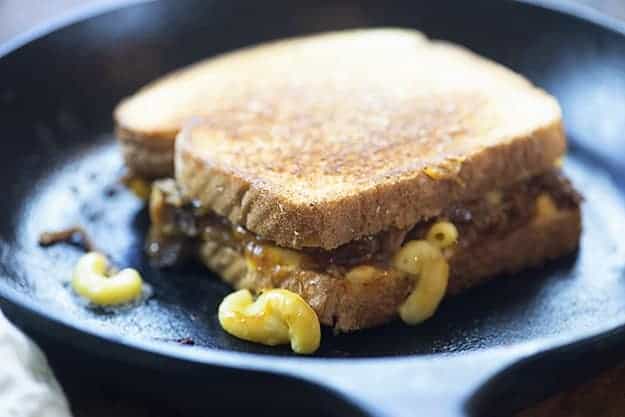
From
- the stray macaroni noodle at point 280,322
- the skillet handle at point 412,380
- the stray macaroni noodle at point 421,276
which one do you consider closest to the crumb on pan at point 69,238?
the stray macaroni noodle at point 280,322

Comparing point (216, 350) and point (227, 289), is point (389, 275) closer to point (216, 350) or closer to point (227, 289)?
point (227, 289)

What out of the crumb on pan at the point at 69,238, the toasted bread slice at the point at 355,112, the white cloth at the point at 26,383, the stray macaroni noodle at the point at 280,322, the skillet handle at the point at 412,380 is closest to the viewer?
the skillet handle at the point at 412,380

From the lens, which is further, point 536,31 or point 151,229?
point 536,31

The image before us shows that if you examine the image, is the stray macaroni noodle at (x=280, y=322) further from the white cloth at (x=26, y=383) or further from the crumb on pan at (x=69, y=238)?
the crumb on pan at (x=69, y=238)

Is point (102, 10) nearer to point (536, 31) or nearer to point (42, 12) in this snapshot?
point (42, 12)

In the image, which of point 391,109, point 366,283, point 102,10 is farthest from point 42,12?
point 366,283

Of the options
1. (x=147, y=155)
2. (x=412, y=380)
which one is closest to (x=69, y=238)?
(x=147, y=155)
